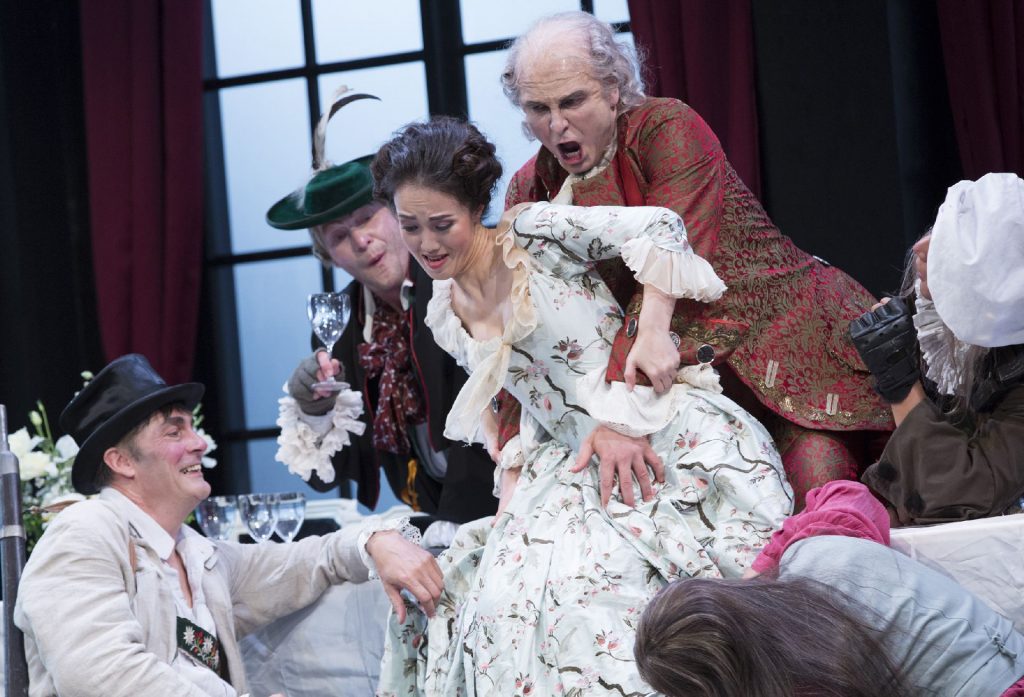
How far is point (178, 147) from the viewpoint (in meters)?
5.35

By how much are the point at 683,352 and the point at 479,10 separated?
3416 mm

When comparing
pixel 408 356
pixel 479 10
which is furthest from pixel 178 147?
pixel 408 356

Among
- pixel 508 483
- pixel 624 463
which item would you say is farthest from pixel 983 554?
pixel 508 483

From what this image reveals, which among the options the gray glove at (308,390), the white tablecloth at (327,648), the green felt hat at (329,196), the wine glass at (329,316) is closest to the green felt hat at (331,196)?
the green felt hat at (329,196)

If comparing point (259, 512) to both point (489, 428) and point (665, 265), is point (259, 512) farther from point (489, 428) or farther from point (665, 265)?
point (665, 265)


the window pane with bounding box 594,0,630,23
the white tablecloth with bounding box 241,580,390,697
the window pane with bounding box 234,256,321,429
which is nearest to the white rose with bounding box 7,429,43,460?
the white tablecloth with bounding box 241,580,390,697

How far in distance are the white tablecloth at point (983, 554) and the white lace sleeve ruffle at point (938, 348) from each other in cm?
26

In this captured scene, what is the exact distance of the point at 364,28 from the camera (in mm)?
5547

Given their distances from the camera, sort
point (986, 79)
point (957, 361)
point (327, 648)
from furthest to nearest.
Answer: point (986, 79)
point (327, 648)
point (957, 361)

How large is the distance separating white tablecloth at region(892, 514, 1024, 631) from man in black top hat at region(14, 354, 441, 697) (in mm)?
886

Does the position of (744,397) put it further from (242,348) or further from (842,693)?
(242,348)

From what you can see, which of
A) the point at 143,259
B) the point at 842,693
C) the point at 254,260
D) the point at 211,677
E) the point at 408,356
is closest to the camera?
the point at 842,693

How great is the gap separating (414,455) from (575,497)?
1.30m

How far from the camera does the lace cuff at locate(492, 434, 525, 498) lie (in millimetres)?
2480
